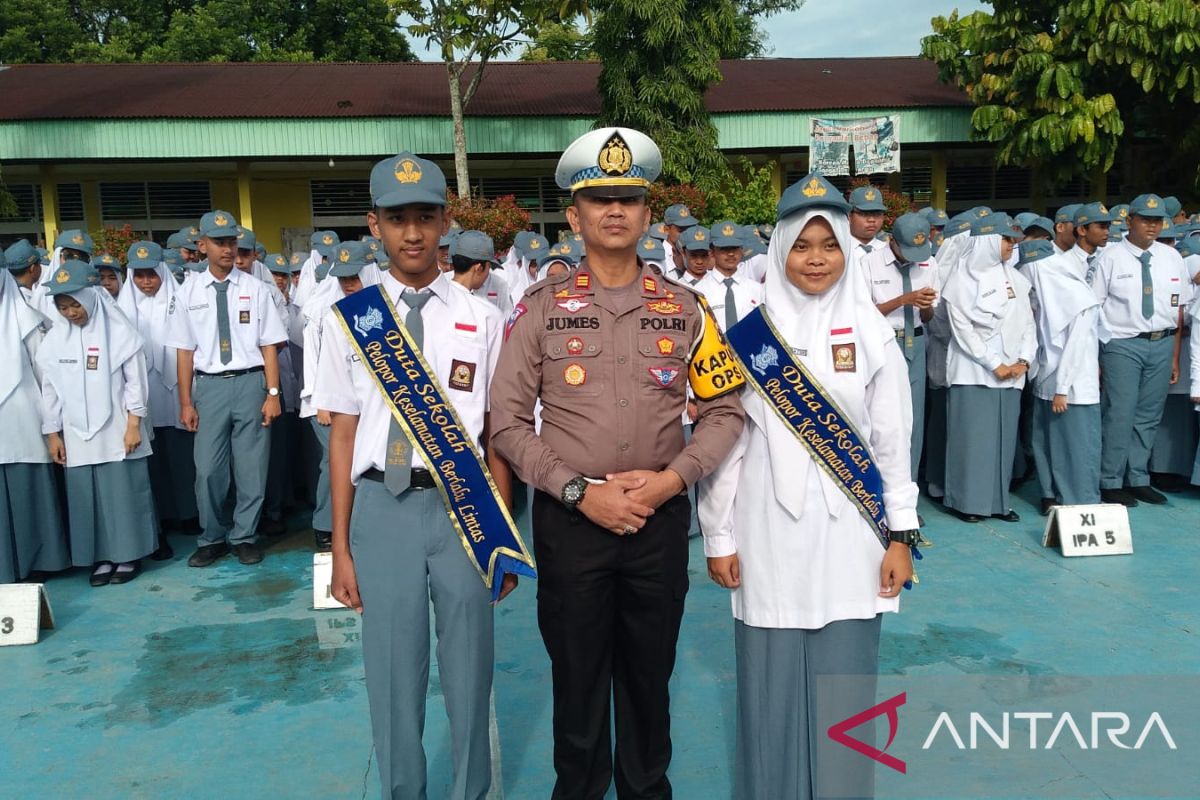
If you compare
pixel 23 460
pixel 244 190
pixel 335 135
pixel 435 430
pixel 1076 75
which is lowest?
pixel 23 460

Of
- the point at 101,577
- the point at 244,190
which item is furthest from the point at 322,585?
the point at 244,190

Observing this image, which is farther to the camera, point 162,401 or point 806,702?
point 162,401

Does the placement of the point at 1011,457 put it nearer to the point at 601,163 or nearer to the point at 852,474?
the point at 852,474

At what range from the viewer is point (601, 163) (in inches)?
99.3

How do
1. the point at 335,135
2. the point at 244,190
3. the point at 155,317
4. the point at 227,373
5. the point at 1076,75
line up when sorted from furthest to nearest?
the point at 244,190 < the point at 335,135 < the point at 1076,75 < the point at 155,317 < the point at 227,373

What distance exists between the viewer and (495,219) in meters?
12.6

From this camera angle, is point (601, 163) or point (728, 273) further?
point (728, 273)

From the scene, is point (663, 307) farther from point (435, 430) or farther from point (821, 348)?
point (435, 430)

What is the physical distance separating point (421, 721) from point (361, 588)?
0.43 m

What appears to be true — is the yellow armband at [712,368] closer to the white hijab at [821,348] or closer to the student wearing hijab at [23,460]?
the white hijab at [821,348]

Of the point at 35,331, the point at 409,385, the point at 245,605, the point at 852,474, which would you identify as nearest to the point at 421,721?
the point at 409,385

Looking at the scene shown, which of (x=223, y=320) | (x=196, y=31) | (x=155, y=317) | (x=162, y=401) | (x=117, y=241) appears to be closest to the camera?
(x=223, y=320)

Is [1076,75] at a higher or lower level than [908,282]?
higher

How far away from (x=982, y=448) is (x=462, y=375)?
465 centimetres
